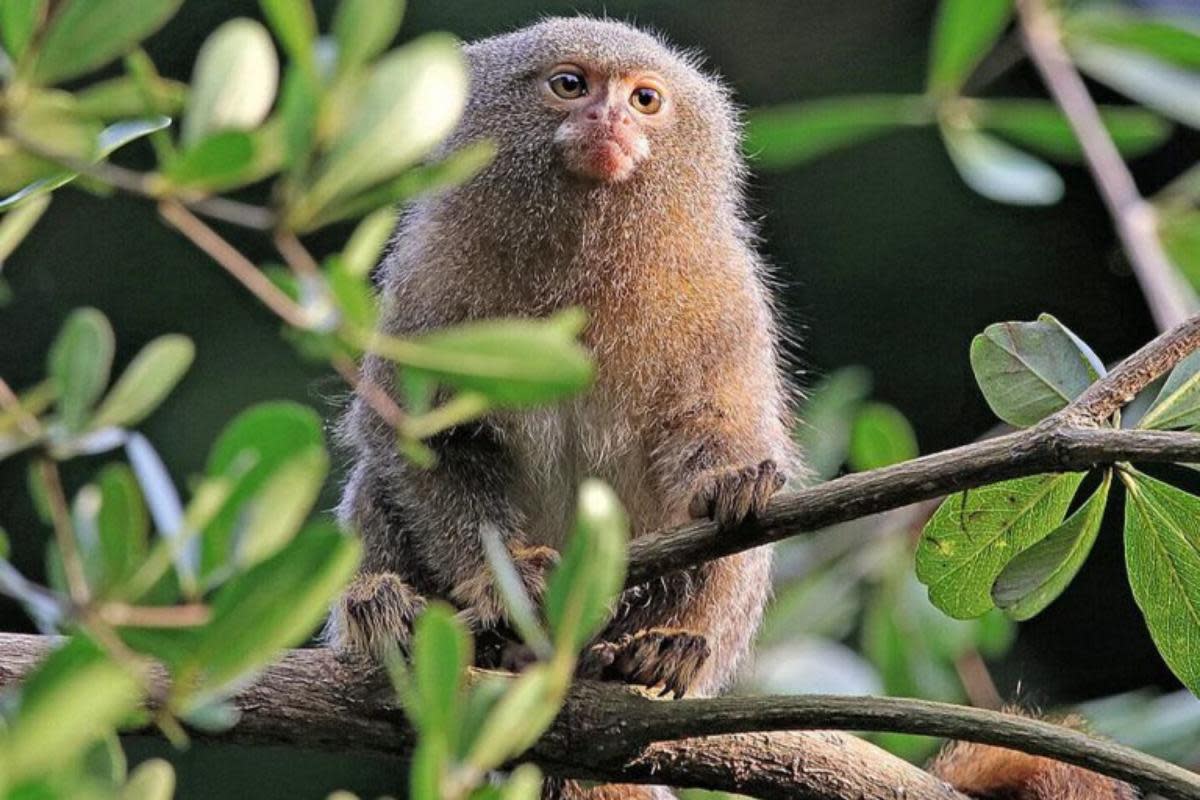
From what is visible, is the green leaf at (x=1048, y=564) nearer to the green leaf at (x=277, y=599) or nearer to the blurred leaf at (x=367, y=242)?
the blurred leaf at (x=367, y=242)

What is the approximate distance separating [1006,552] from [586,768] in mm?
693

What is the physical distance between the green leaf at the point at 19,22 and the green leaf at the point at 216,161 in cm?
11

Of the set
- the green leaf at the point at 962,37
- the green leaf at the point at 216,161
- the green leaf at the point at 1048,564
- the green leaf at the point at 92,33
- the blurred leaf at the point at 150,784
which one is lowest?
the blurred leaf at the point at 150,784

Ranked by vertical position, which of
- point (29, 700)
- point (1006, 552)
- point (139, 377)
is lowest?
point (29, 700)

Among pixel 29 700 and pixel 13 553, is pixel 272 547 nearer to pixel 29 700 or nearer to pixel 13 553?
pixel 29 700

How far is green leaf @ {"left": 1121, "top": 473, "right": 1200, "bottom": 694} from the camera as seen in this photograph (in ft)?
6.57

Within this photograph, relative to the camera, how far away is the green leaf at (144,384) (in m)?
1.22

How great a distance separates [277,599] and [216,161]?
0.83ft

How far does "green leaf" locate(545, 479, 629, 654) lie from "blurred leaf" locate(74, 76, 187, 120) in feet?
1.18

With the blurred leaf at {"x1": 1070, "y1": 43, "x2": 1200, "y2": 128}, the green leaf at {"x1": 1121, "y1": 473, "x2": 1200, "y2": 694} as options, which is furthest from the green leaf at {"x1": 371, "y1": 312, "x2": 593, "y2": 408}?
the blurred leaf at {"x1": 1070, "y1": 43, "x2": 1200, "y2": 128}

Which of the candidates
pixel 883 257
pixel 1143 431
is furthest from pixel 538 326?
pixel 883 257

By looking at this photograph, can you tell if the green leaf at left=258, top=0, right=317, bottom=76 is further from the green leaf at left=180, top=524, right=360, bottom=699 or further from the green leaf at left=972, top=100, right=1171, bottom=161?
the green leaf at left=972, top=100, right=1171, bottom=161

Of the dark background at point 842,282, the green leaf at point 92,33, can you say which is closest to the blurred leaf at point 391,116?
the green leaf at point 92,33

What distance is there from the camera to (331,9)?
20.7 ft
